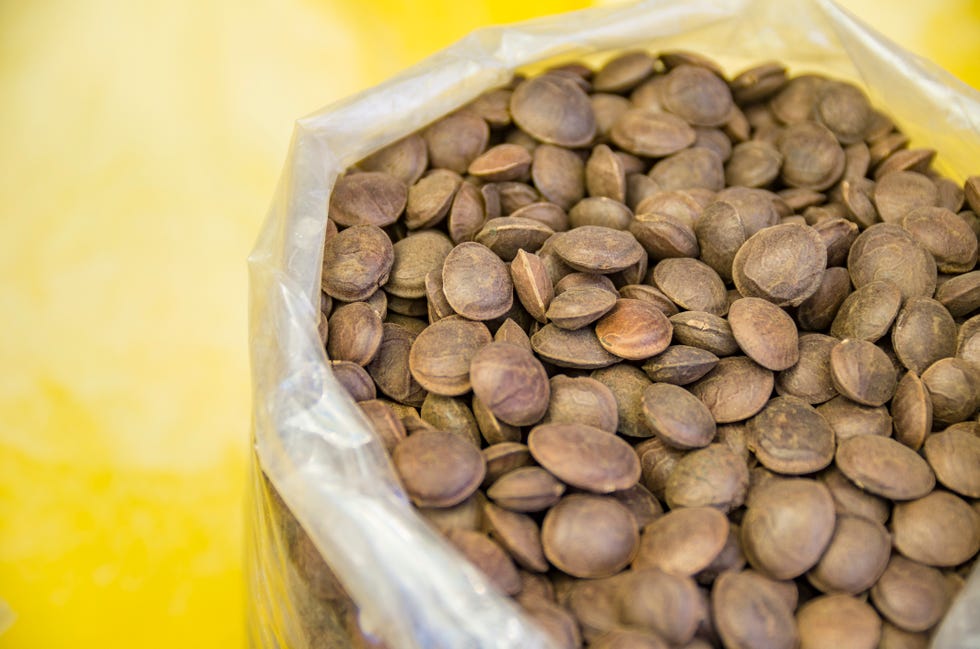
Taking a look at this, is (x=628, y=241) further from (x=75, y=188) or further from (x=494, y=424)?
(x=75, y=188)

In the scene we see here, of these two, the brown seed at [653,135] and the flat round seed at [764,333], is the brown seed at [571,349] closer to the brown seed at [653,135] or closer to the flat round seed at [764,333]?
the flat round seed at [764,333]

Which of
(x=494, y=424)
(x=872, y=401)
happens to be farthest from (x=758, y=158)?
(x=494, y=424)

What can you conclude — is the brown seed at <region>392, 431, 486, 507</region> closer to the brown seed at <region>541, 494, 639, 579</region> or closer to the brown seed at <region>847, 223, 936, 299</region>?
the brown seed at <region>541, 494, 639, 579</region>

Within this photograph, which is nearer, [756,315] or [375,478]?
[375,478]

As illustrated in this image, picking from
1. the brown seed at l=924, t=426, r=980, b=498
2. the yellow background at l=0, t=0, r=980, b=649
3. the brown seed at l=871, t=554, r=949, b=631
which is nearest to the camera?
the brown seed at l=871, t=554, r=949, b=631

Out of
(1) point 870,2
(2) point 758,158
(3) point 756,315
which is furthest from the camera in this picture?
(1) point 870,2

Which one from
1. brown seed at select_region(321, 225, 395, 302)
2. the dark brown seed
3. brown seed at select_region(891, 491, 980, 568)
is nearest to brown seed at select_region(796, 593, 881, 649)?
brown seed at select_region(891, 491, 980, 568)

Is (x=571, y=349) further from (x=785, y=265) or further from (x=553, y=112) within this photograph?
(x=553, y=112)
